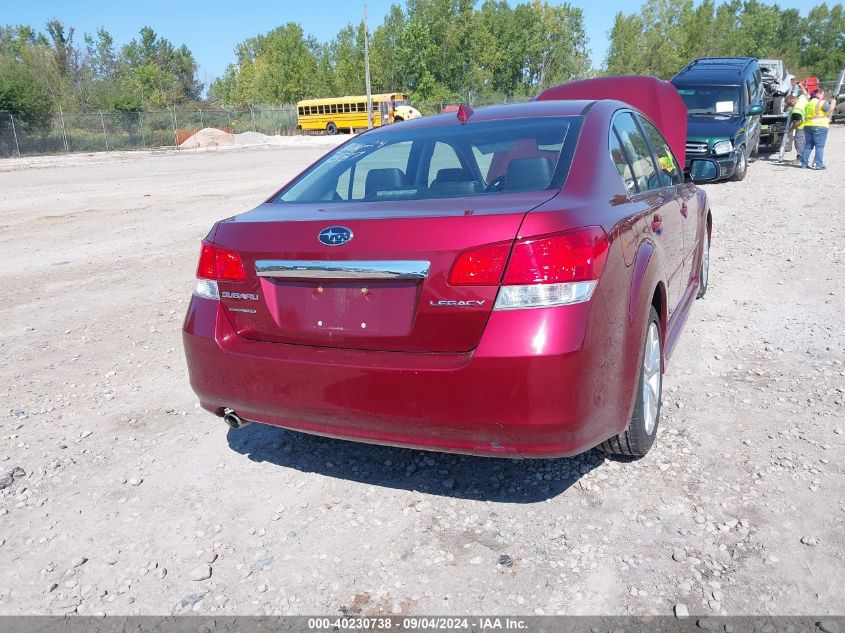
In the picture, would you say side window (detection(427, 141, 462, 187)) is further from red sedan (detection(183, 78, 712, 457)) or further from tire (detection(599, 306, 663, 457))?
tire (detection(599, 306, 663, 457))

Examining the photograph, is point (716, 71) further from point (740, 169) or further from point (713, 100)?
point (740, 169)

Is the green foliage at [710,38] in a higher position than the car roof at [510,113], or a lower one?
higher

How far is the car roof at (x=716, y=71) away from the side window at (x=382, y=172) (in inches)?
549

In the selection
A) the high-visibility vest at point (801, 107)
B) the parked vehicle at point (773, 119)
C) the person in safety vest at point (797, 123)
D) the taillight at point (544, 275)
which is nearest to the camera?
the taillight at point (544, 275)

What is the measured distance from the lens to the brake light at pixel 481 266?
2.48m

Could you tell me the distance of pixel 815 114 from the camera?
15562 millimetres

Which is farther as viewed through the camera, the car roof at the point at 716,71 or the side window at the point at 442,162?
the car roof at the point at 716,71

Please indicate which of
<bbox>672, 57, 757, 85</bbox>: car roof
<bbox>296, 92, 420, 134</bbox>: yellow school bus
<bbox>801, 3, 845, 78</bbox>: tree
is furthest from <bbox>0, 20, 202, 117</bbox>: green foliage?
<bbox>801, 3, 845, 78</bbox>: tree

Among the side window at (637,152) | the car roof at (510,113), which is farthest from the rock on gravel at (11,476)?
the side window at (637,152)

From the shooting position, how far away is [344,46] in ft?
→ 258

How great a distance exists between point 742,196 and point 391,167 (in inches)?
432

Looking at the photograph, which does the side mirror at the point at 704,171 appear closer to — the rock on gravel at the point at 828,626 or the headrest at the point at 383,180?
the headrest at the point at 383,180

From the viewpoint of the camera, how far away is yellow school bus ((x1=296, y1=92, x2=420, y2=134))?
54875 millimetres

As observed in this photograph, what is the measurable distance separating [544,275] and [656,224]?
130cm
